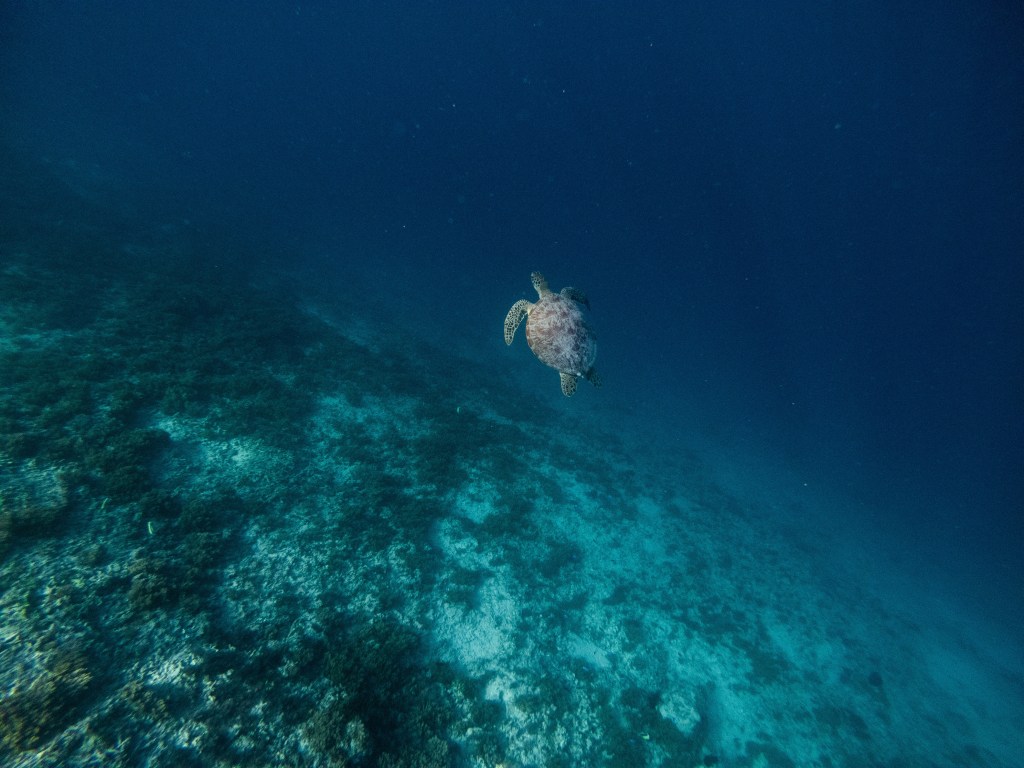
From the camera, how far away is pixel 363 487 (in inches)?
343

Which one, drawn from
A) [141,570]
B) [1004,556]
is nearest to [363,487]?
[141,570]

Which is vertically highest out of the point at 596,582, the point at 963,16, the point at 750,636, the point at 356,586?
the point at 963,16

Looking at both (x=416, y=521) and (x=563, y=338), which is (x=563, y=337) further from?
(x=416, y=521)

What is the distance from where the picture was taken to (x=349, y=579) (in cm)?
666

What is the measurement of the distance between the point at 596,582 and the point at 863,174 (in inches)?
3528

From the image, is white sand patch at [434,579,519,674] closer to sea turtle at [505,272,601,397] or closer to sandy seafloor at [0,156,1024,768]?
sandy seafloor at [0,156,1024,768]

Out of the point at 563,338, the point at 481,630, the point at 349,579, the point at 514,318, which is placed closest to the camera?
the point at 349,579

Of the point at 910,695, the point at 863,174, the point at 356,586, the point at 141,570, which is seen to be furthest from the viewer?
the point at 863,174

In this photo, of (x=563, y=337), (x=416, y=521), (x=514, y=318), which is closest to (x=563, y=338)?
(x=563, y=337)

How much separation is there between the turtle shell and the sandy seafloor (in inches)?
179

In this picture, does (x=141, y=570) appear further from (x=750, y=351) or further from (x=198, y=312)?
(x=750, y=351)

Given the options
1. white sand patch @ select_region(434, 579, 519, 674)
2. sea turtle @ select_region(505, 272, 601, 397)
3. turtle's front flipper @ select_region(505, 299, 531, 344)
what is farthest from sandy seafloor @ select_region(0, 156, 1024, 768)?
sea turtle @ select_region(505, 272, 601, 397)

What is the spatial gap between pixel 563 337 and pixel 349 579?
694 centimetres

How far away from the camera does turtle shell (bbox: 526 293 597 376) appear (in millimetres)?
9000
